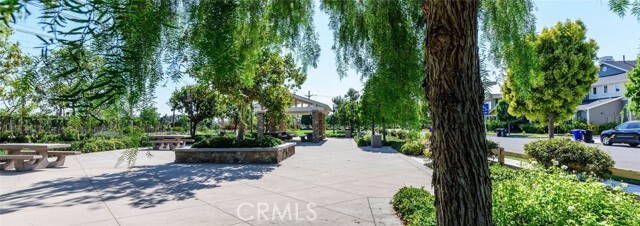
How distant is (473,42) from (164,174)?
10875mm

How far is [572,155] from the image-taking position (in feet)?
27.2

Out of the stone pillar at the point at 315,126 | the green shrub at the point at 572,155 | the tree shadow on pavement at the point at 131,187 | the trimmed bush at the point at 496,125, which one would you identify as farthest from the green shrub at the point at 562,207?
the trimmed bush at the point at 496,125

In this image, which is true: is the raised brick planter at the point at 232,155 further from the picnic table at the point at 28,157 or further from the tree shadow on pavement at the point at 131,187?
the picnic table at the point at 28,157

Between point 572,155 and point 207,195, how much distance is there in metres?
8.75

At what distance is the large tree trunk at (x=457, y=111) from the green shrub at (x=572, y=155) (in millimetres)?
7626

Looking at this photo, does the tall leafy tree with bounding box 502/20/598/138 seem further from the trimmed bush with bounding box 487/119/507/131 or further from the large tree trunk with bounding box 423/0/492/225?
the trimmed bush with bounding box 487/119/507/131

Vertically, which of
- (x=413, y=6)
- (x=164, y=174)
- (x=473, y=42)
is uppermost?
(x=413, y=6)

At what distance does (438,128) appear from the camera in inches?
56.8

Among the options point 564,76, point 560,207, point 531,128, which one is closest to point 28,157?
point 560,207

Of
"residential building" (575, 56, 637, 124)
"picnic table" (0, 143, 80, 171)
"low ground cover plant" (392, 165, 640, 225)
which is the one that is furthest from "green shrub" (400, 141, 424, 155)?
"residential building" (575, 56, 637, 124)

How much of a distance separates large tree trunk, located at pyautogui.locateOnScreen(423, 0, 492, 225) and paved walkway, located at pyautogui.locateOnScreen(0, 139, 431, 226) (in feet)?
13.0

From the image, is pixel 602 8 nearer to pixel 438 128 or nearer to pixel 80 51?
pixel 438 128

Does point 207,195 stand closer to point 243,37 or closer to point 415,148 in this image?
point 243,37

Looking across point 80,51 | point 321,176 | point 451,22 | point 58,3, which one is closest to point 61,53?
point 80,51
